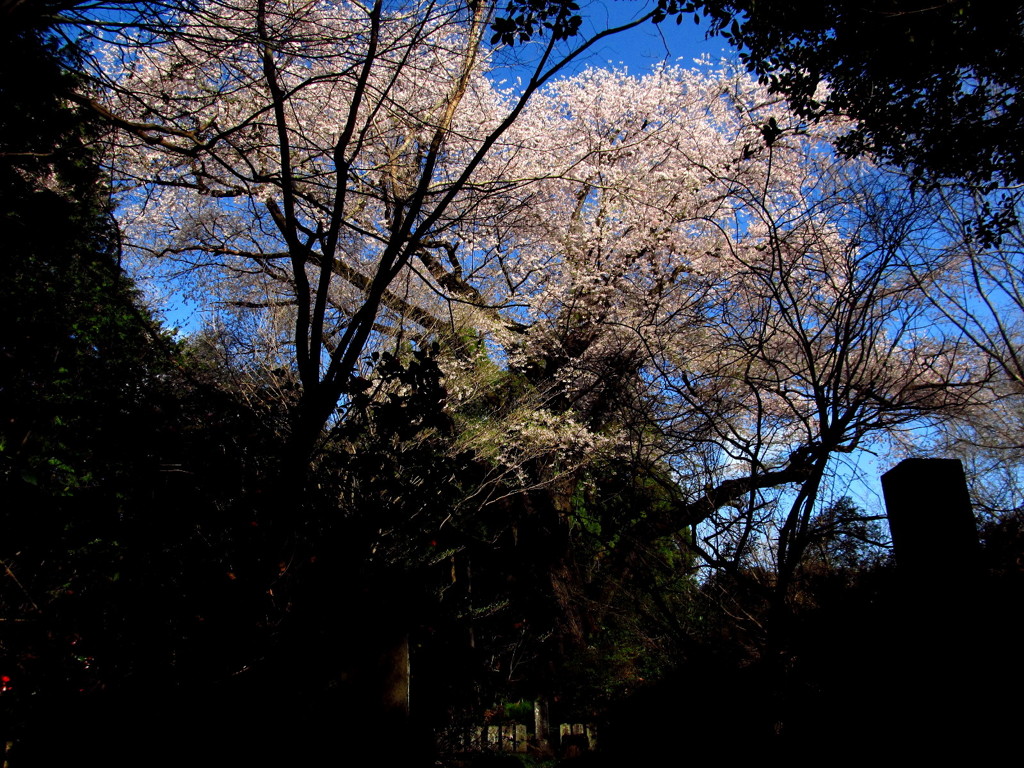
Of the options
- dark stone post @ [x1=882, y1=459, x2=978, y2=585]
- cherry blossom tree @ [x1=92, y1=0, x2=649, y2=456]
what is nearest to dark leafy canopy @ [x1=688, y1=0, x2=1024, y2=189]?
cherry blossom tree @ [x1=92, y1=0, x2=649, y2=456]

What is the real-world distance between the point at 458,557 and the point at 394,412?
598 centimetres

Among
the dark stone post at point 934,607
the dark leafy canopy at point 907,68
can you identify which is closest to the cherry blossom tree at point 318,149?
the dark leafy canopy at point 907,68

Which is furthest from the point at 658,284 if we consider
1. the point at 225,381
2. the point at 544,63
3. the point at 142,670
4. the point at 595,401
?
the point at 142,670

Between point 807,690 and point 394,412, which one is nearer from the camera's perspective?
point 807,690

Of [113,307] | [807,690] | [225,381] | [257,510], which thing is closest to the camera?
[807,690]

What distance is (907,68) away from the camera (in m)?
3.58

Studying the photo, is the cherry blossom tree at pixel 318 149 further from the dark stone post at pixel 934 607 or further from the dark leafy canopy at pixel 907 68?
the dark stone post at pixel 934 607

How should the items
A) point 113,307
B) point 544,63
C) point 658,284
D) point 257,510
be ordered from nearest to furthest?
point 544,63, point 257,510, point 113,307, point 658,284

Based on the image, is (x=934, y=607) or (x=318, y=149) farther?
(x=318, y=149)

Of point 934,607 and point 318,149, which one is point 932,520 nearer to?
point 934,607

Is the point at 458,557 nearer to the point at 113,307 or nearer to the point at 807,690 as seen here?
the point at 113,307

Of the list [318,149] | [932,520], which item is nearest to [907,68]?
[932,520]

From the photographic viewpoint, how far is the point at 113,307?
5.55 m

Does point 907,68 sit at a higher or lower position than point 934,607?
higher
